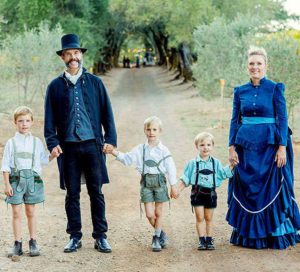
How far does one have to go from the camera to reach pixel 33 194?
6570 mm

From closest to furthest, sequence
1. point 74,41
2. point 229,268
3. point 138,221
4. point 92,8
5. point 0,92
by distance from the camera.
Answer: point 229,268, point 74,41, point 138,221, point 0,92, point 92,8

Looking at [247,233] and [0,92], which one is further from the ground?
[0,92]

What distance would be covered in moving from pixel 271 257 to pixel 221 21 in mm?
20456

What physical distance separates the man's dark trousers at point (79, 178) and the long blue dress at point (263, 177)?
139 centimetres

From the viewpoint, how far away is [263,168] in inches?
273

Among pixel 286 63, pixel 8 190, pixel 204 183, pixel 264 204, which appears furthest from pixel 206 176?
pixel 286 63

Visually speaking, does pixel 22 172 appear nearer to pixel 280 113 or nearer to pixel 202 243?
pixel 202 243

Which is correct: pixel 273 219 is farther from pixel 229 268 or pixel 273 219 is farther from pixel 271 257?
pixel 229 268

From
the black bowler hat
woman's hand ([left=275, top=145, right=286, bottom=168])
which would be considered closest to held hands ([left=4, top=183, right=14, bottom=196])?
the black bowler hat

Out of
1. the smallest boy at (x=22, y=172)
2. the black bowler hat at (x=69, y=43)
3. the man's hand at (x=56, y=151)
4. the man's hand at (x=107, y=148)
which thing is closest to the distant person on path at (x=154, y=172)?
the man's hand at (x=107, y=148)

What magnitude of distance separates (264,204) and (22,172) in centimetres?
238

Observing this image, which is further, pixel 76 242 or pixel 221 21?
pixel 221 21

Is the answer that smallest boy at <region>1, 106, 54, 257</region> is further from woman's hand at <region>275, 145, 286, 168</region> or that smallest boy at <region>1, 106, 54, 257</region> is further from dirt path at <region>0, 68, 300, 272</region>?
woman's hand at <region>275, 145, 286, 168</region>

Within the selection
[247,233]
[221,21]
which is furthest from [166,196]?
[221,21]
